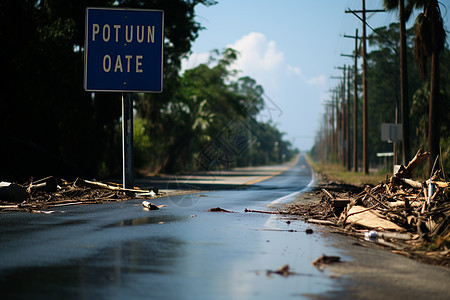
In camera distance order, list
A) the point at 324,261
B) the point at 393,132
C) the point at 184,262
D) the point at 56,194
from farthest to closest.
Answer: the point at 393,132 → the point at 56,194 → the point at 324,261 → the point at 184,262

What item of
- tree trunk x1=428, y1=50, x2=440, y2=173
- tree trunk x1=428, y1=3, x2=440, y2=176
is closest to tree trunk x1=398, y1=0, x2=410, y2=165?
tree trunk x1=428, y1=3, x2=440, y2=176

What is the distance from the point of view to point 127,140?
718 inches

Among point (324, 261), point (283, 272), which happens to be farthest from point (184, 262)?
point (324, 261)

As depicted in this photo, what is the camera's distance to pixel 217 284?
19.7 ft

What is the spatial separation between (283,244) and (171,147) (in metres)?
43.6

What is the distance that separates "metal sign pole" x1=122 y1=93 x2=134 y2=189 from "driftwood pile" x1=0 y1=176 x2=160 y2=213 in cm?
39

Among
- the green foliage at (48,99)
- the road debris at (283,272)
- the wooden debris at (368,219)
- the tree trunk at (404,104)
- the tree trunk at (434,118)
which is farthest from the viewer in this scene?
the tree trunk at (404,104)

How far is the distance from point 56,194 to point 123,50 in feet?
15.3

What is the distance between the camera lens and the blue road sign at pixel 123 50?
17.5m

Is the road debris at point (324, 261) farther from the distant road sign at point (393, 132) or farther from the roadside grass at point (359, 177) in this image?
the distant road sign at point (393, 132)

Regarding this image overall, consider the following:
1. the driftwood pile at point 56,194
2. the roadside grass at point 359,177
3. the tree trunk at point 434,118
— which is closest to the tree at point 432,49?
the tree trunk at point 434,118

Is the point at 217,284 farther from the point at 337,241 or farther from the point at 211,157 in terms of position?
the point at 211,157

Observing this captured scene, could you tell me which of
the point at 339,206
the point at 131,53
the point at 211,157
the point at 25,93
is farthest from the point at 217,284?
the point at 211,157

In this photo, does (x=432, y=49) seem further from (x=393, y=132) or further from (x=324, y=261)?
(x=324, y=261)
